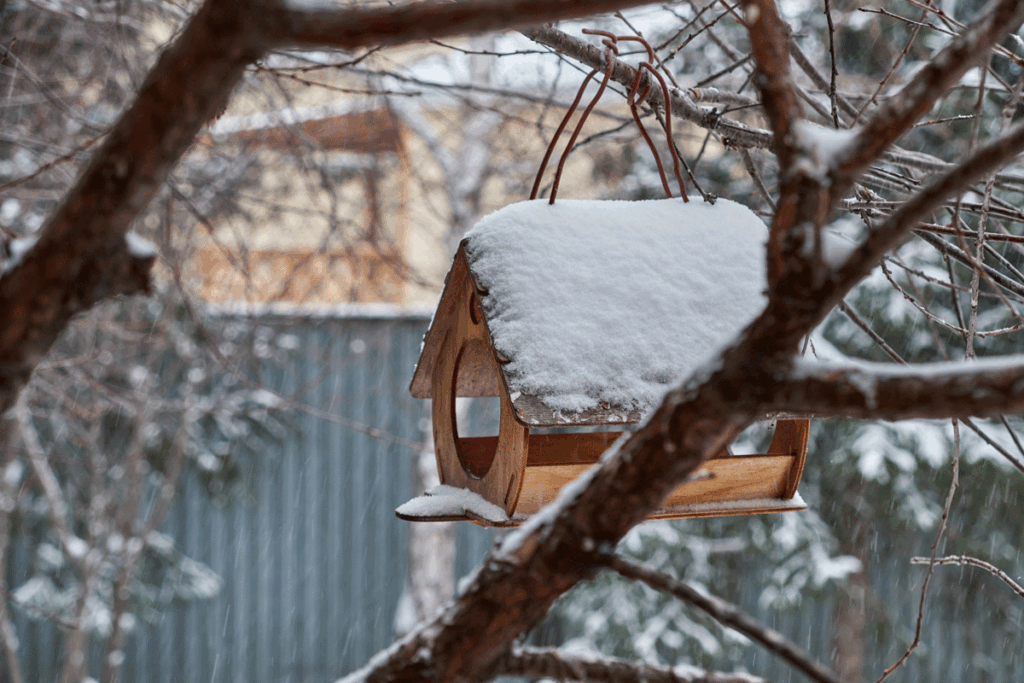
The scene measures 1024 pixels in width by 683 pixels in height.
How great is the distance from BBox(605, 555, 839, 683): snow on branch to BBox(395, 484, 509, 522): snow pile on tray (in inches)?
22.7

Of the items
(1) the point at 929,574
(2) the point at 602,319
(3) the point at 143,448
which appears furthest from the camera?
(3) the point at 143,448

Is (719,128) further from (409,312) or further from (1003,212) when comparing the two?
(409,312)

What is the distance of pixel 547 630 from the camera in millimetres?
5234

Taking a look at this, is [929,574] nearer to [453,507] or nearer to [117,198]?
[453,507]

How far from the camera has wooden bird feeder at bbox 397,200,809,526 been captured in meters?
1.17

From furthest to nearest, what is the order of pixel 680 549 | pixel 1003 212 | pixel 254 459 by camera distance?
pixel 254 459 → pixel 680 549 → pixel 1003 212

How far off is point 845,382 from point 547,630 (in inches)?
193

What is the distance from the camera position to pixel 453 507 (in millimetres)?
1459

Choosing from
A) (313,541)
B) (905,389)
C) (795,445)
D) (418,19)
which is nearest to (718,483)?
(795,445)

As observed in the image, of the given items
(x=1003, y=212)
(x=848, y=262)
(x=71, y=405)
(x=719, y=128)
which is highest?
(x=719, y=128)

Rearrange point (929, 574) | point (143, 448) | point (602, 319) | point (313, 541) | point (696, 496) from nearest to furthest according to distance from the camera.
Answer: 1. point (929, 574)
2. point (602, 319)
3. point (696, 496)
4. point (143, 448)
5. point (313, 541)

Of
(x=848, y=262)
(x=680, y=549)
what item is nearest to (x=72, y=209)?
(x=848, y=262)

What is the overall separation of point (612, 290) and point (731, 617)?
659 mm

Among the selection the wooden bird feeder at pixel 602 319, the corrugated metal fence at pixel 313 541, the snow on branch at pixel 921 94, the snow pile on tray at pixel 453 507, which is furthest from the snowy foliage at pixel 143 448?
the snow on branch at pixel 921 94
